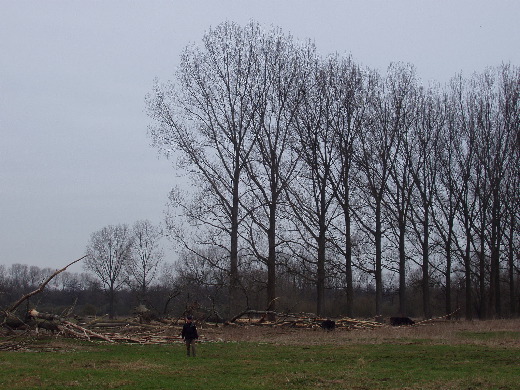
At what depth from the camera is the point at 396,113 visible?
42812 millimetres

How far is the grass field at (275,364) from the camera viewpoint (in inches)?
524

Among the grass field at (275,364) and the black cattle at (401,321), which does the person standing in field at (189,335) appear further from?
the black cattle at (401,321)

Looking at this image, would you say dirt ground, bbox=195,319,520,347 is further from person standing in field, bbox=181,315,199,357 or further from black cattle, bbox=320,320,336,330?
person standing in field, bbox=181,315,199,357

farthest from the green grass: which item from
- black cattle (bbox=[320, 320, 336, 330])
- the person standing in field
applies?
black cattle (bbox=[320, 320, 336, 330])

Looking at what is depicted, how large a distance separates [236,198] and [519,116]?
74.3 feet

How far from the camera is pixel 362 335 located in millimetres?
28016

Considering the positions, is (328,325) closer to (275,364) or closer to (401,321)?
(401,321)

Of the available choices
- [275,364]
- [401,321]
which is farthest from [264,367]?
[401,321]

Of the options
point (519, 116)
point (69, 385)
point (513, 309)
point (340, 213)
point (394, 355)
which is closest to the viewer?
point (69, 385)

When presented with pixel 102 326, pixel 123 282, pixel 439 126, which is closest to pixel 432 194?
pixel 439 126

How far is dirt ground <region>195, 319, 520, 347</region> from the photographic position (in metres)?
25.2

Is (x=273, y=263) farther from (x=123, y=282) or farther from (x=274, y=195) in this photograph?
(x=123, y=282)

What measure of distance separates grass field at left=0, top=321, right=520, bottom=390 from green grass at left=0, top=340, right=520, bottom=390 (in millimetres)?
23

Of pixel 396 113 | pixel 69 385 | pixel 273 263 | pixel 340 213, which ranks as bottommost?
pixel 69 385
